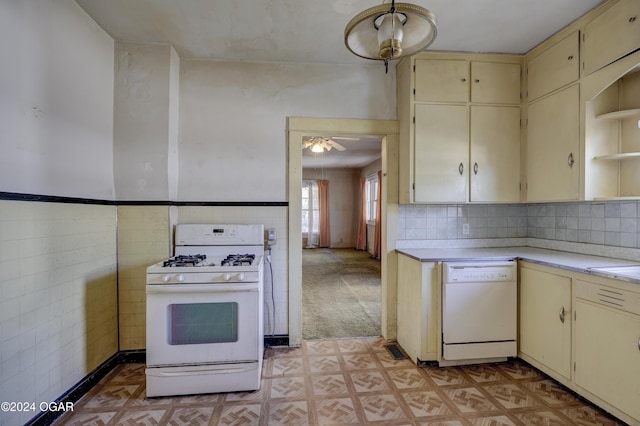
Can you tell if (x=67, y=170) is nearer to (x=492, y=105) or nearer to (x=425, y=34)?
(x=425, y=34)

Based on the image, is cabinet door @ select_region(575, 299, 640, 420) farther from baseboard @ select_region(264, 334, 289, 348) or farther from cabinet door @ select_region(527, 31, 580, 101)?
baseboard @ select_region(264, 334, 289, 348)

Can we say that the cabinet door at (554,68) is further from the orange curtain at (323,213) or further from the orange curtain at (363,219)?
the orange curtain at (323,213)

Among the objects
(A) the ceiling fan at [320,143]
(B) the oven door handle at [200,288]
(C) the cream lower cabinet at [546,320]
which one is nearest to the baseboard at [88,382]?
(B) the oven door handle at [200,288]

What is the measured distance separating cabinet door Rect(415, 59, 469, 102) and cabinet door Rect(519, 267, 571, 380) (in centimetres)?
155

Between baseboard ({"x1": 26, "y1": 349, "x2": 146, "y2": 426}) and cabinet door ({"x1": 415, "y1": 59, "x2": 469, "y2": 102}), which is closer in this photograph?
baseboard ({"x1": 26, "y1": 349, "x2": 146, "y2": 426})

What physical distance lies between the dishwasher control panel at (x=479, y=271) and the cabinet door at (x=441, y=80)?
1.40 metres

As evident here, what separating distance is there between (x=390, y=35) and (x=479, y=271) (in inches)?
72.9

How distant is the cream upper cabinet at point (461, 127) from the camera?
2.59 meters

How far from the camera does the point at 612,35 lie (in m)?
1.95

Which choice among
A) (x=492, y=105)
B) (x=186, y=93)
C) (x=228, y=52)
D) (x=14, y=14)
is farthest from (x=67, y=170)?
(x=492, y=105)

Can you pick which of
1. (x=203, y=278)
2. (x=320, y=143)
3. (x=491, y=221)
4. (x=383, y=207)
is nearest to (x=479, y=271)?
(x=491, y=221)

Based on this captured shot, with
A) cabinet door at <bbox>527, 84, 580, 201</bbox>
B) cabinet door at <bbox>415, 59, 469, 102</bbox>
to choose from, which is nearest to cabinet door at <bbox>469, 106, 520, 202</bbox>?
cabinet door at <bbox>527, 84, 580, 201</bbox>

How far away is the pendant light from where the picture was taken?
1.18 metres

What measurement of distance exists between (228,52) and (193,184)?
3.87 feet
